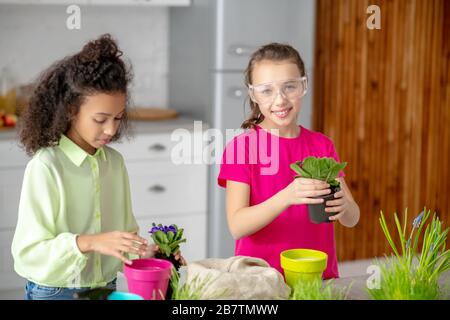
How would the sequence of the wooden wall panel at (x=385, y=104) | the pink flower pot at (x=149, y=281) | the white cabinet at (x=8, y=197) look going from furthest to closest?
the wooden wall panel at (x=385, y=104) → the white cabinet at (x=8, y=197) → the pink flower pot at (x=149, y=281)

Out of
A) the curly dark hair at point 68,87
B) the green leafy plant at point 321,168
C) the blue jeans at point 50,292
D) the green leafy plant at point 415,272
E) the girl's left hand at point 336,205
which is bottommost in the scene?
the blue jeans at point 50,292

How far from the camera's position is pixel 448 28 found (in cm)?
379

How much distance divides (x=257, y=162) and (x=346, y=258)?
7.22 ft

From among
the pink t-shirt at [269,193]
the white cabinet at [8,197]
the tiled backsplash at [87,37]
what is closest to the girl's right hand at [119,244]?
the pink t-shirt at [269,193]

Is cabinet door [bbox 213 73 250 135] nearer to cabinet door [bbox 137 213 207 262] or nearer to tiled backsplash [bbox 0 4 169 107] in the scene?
cabinet door [bbox 137 213 207 262]

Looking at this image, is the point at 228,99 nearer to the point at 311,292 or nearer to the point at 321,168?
the point at 321,168

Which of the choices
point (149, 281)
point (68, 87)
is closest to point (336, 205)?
point (149, 281)

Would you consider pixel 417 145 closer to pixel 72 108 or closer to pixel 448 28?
pixel 448 28

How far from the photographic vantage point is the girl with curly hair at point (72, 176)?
1287 millimetres

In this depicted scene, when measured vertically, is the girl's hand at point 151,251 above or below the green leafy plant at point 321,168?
below

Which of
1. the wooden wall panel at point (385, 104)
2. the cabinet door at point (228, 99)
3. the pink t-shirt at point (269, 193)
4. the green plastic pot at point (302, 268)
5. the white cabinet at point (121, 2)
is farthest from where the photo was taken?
the wooden wall panel at point (385, 104)

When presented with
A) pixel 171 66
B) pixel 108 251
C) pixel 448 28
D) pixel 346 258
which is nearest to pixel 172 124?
pixel 171 66

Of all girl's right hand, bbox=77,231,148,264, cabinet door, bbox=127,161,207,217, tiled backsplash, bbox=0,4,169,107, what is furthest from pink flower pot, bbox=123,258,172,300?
tiled backsplash, bbox=0,4,169,107

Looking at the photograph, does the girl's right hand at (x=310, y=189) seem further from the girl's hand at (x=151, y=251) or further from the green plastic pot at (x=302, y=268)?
the girl's hand at (x=151, y=251)
